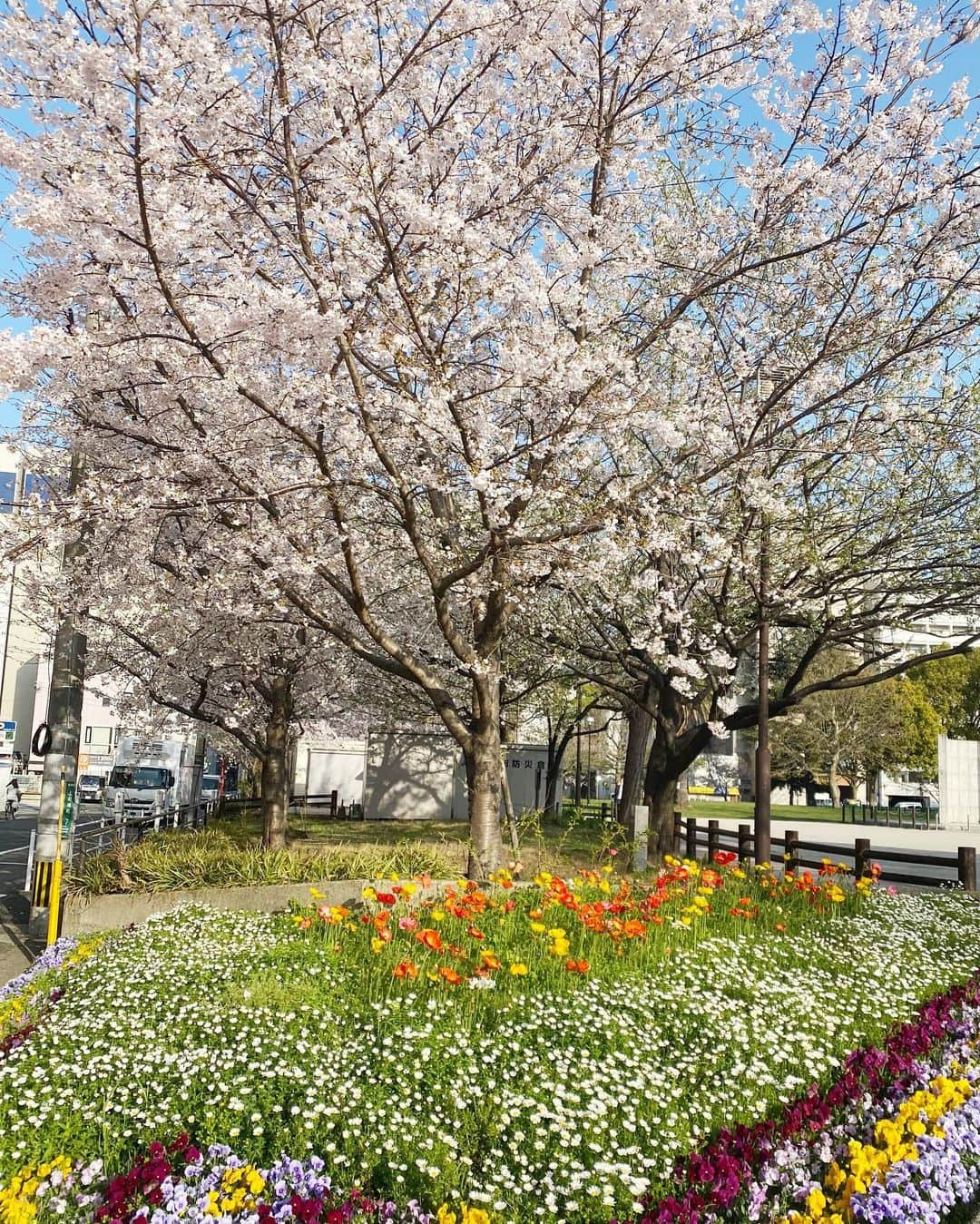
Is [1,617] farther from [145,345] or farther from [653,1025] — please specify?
[653,1025]

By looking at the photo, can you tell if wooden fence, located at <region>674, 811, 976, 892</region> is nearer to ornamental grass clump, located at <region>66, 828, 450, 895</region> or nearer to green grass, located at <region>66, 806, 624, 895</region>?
green grass, located at <region>66, 806, 624, 895</region>

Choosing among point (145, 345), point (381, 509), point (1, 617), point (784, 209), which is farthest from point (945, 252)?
point (1, 617)

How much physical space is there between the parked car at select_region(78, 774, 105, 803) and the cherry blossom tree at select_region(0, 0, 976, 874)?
29927mm

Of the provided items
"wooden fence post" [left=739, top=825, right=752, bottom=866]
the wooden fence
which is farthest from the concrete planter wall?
"wooden fence post" [left=739, top=825, right=752, bottom=866]

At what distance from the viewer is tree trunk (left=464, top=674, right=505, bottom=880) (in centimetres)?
1004

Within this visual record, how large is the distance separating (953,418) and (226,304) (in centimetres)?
872

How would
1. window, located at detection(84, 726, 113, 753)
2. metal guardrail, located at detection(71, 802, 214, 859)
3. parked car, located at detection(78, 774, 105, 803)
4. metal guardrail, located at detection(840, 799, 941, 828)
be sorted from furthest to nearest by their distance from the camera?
window, located at detection(84, 726, 113, 753) < metal guardrail, located at detection(840, 799, 941, 828) < parked car, located at detection(78, 774, 105, 803) < metal guardrail, located at detection(71, 802, 214, 859)

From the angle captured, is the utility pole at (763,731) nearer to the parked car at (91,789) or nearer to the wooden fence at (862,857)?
the wooden fence at (862,857)

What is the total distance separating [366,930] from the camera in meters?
7.24

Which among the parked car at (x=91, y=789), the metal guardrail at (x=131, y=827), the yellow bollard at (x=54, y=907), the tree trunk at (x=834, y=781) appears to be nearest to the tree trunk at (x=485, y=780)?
the yellow bollard at (x=54, y=907)

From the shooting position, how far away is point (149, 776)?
34.0 meters

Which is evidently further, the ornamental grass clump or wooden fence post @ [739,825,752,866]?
wooden fence post @ [739,825,752,866]

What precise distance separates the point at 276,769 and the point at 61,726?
167 inches

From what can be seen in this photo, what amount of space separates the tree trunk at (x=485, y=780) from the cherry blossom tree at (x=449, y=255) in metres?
0.04
